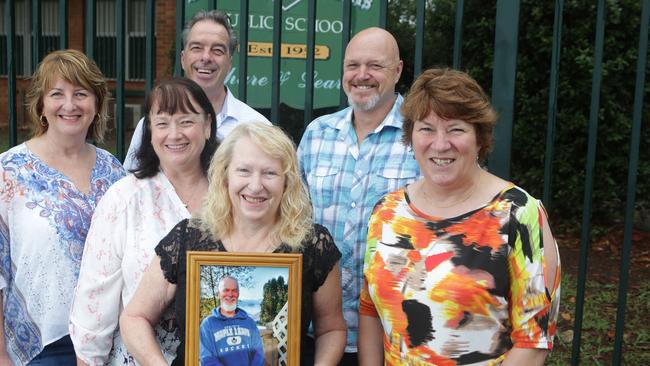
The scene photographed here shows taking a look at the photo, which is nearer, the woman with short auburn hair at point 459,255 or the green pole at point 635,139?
the woman with short auburn hair at point 459,255

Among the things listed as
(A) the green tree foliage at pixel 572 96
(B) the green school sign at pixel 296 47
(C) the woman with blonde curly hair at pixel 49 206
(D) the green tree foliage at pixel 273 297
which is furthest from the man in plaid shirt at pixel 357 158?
(B) the green school sign at pixel 296 47

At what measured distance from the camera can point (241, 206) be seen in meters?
2.35

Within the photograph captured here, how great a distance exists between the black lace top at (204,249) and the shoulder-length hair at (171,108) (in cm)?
33

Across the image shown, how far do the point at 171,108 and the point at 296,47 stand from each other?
158 inches

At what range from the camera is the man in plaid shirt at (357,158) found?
2887mm

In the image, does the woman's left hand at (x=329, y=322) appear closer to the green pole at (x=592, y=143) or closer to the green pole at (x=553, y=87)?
the green pole at (x=553, y=87)

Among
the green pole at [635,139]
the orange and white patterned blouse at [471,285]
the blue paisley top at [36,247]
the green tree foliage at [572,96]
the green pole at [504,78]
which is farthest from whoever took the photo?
the green tree foliage at [572,96]

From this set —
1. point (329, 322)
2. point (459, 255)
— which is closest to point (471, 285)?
point (459, 255)

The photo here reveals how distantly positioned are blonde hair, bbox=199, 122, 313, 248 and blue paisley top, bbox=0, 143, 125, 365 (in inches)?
23.8

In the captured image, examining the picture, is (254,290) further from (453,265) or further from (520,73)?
(520,73)

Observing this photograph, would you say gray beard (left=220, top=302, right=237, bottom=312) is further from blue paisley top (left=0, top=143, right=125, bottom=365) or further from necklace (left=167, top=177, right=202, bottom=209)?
blue paisley top (left=0, top=143, right=125, bottom=365)

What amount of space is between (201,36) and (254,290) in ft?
5.15

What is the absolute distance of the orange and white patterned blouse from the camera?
218 cm

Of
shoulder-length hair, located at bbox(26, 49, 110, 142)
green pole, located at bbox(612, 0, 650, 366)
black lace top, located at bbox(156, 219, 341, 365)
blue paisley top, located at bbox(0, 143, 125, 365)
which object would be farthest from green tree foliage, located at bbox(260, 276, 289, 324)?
green pole, located at bbox(612, 0, 650, 366)
